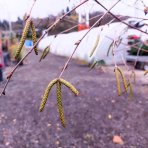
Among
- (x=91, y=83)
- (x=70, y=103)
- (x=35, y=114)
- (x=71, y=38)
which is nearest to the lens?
(x=35, y=114)

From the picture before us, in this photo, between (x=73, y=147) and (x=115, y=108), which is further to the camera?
(x=115, y=108)

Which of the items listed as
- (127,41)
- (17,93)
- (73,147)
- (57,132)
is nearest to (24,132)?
(57,132)

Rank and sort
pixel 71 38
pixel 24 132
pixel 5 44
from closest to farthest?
pixel 24 132 → pixel 71 38 → pixel 5 44

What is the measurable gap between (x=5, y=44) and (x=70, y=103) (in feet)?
40.3

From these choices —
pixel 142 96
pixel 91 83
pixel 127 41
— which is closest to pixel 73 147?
pixel 142 96

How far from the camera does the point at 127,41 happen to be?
12203 mm

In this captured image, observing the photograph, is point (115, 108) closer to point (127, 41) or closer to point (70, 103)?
point (70, 103)

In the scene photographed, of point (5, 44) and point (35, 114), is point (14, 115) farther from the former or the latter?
point (5, 44)

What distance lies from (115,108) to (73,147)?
55.9 inches

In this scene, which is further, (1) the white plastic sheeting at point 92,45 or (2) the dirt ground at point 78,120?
(1) the white plastic sheeting at point 92,45

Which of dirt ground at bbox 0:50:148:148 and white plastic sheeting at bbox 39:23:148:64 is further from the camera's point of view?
white plastic sheeting at bbox 39:23:148:64

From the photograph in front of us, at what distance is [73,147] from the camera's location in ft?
12.5

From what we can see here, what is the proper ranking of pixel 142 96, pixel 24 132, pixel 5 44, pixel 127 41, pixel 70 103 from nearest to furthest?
pixel 24 132 < pixel 70 103 < pixel 142 96 < pixel 127 41 < pixel 5 44

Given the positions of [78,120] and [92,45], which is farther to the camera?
[92,45]
